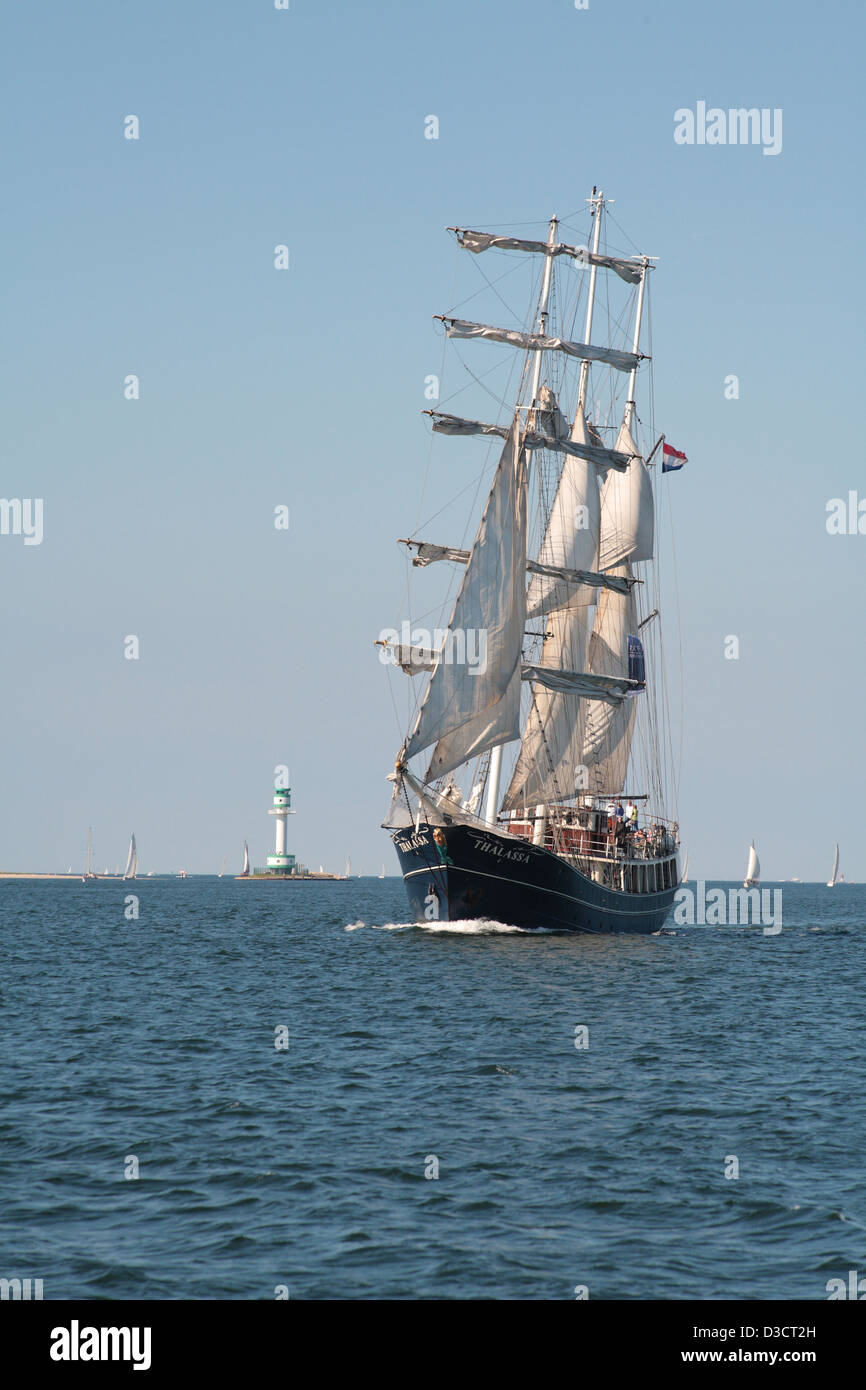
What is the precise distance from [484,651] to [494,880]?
33.3ft

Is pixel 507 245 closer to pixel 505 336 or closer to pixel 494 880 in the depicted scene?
pixel 505 336

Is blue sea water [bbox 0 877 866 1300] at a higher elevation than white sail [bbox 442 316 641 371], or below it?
below

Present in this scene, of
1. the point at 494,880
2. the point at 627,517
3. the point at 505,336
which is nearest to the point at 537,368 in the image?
the point at 505,336

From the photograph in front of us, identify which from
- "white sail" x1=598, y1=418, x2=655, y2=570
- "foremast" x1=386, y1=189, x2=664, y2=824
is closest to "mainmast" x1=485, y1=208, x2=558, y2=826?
"foremast" x1=386, y1=189, x2=664, y2=824

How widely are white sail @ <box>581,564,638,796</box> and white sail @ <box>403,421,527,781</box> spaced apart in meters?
19.2

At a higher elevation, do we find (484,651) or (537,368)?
(537,368)

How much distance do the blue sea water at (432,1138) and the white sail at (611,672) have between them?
3612 centimetres

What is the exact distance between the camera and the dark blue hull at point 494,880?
6425 cm

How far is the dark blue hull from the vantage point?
211 ft

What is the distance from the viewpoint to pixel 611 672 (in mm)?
87250

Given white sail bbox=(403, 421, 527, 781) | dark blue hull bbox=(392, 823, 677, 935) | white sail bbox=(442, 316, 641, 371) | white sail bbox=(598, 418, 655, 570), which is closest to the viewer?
dark blue hull bbox=(392, 823, 677, 935)

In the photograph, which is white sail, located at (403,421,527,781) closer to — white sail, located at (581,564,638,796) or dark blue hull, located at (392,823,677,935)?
dark blue hull, located at (392,823,677,935)

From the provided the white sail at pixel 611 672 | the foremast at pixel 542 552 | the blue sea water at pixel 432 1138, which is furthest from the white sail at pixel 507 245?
the blue sea water at pixel 432 1138
